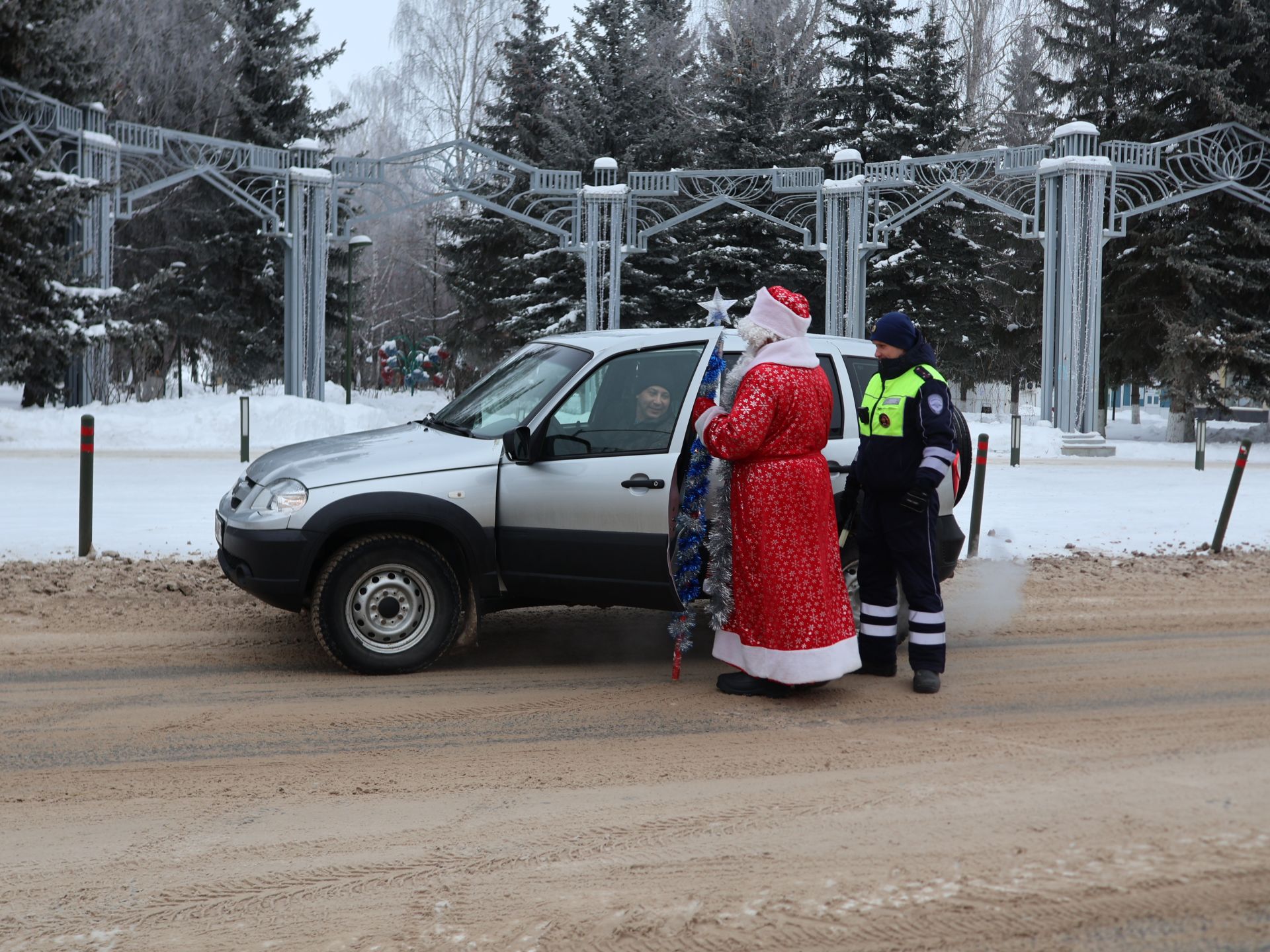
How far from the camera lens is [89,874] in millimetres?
4195

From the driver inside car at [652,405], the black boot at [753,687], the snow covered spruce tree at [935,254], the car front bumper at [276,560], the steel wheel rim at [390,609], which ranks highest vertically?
the snow covered spruce tree at [935,254]

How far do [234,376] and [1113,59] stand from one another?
1118 inches

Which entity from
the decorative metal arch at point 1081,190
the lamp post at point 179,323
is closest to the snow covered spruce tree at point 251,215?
the lamp post at point 179,323

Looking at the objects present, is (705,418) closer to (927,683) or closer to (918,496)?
(918,496)

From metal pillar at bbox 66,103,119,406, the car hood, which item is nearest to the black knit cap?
the car hood

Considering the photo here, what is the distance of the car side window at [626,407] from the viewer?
707 cm

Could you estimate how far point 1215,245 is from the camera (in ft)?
102

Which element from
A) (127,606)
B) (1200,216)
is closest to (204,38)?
(1200,216)

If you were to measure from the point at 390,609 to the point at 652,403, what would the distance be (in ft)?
5.72

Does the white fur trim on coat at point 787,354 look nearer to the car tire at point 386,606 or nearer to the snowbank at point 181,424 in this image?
the car tire at point 386,606

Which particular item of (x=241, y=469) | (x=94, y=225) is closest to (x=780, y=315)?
(x=241, y=469)

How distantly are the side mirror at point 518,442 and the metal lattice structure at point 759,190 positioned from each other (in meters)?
19.8

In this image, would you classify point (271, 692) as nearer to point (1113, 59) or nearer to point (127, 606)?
point (127, 606)

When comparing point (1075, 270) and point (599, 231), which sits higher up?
point (599, 231)
